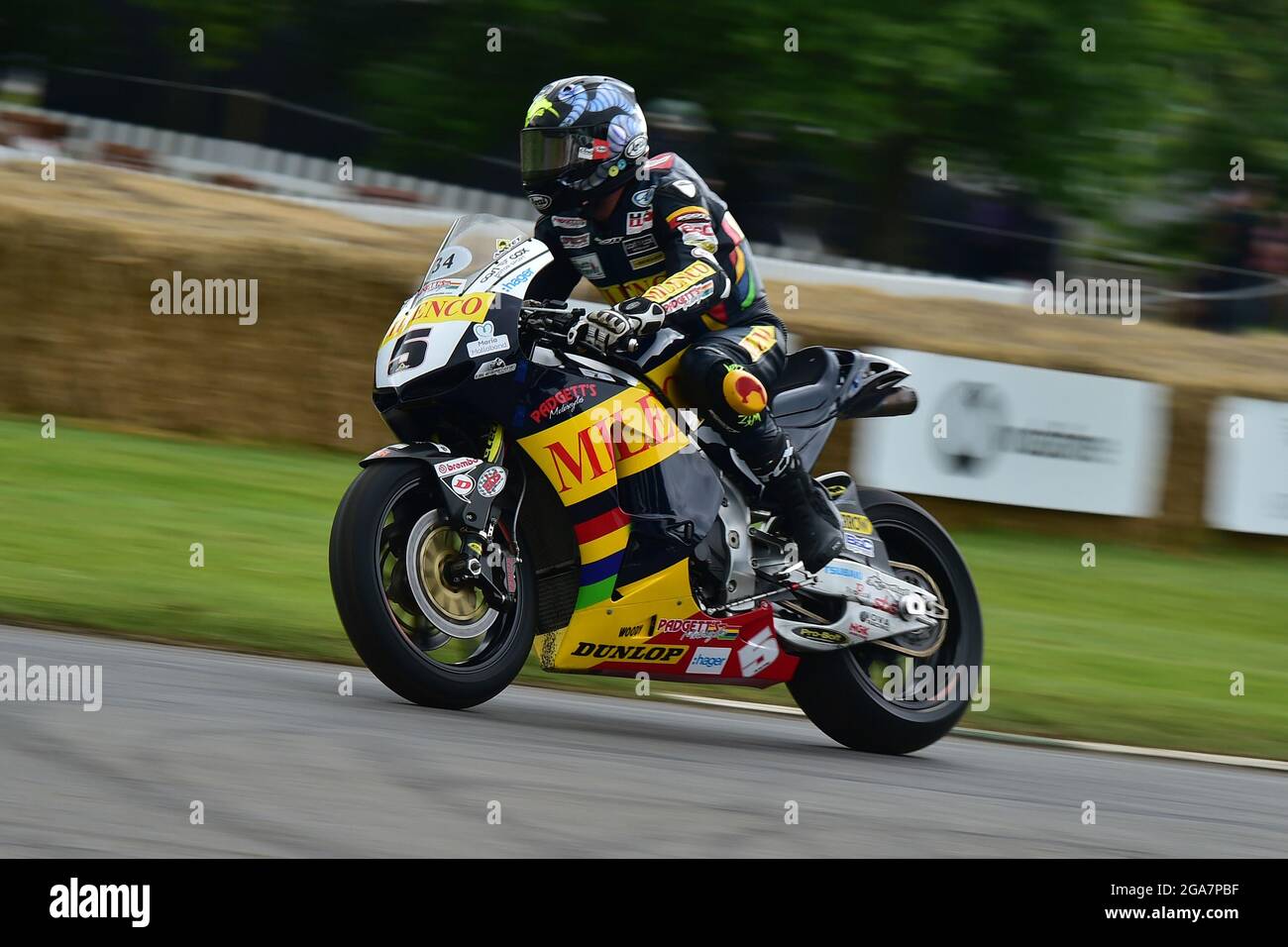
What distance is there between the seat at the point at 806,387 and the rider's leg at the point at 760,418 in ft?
0.47

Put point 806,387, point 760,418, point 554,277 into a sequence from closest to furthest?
point 760,418 < point 554,277 < point 806,387

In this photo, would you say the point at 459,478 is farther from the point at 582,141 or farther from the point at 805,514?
the point at 805,514

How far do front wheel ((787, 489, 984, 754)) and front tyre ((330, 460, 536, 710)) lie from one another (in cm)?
124

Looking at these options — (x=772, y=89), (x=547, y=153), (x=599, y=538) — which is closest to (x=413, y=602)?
(x=599, y=538)

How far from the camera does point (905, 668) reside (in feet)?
20.4

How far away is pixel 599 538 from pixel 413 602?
65 centimetres

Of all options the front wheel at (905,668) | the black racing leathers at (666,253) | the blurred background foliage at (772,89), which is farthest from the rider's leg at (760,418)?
the blurred background foliage at (772,89)

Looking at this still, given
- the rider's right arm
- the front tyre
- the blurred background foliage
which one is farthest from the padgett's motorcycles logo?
the blurred background foliage

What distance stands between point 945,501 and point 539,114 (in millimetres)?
7033

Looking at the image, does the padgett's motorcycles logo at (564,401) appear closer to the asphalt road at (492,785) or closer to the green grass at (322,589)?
the asphalt road at (492,785)
